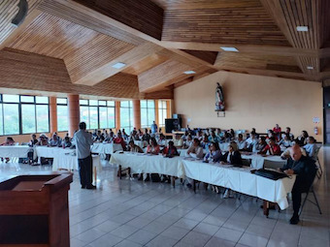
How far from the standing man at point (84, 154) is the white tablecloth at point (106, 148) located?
3545mm

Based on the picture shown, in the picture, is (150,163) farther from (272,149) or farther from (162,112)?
(162,112)

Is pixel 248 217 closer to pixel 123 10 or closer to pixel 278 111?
pixel 123 10

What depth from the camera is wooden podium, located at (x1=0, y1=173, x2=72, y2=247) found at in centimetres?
159

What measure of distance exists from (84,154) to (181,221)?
3.25m

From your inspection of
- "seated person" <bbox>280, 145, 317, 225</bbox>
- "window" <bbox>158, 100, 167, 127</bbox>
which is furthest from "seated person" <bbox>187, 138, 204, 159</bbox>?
"window" <bbox>158, 100, 167, 127</bbox>

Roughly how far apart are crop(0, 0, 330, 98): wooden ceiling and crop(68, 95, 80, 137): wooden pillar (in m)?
0.95

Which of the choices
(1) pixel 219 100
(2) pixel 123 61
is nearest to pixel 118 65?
(2) pixel 123 61

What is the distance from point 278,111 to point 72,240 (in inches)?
570

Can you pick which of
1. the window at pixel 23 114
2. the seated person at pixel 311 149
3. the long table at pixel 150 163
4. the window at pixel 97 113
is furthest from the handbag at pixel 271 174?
the window at pixel 97 113

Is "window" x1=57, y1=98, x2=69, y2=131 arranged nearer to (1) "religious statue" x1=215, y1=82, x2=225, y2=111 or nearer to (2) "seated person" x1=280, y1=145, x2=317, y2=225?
(1) "religious statue" x1=215, y1=82, x2=225, y2=111

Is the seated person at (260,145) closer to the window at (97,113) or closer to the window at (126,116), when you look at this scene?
the window at (97,113)

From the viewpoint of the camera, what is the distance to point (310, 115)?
1433 cm

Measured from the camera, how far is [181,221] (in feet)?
14.2

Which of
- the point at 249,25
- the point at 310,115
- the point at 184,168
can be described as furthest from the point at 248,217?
the point at 310,115
